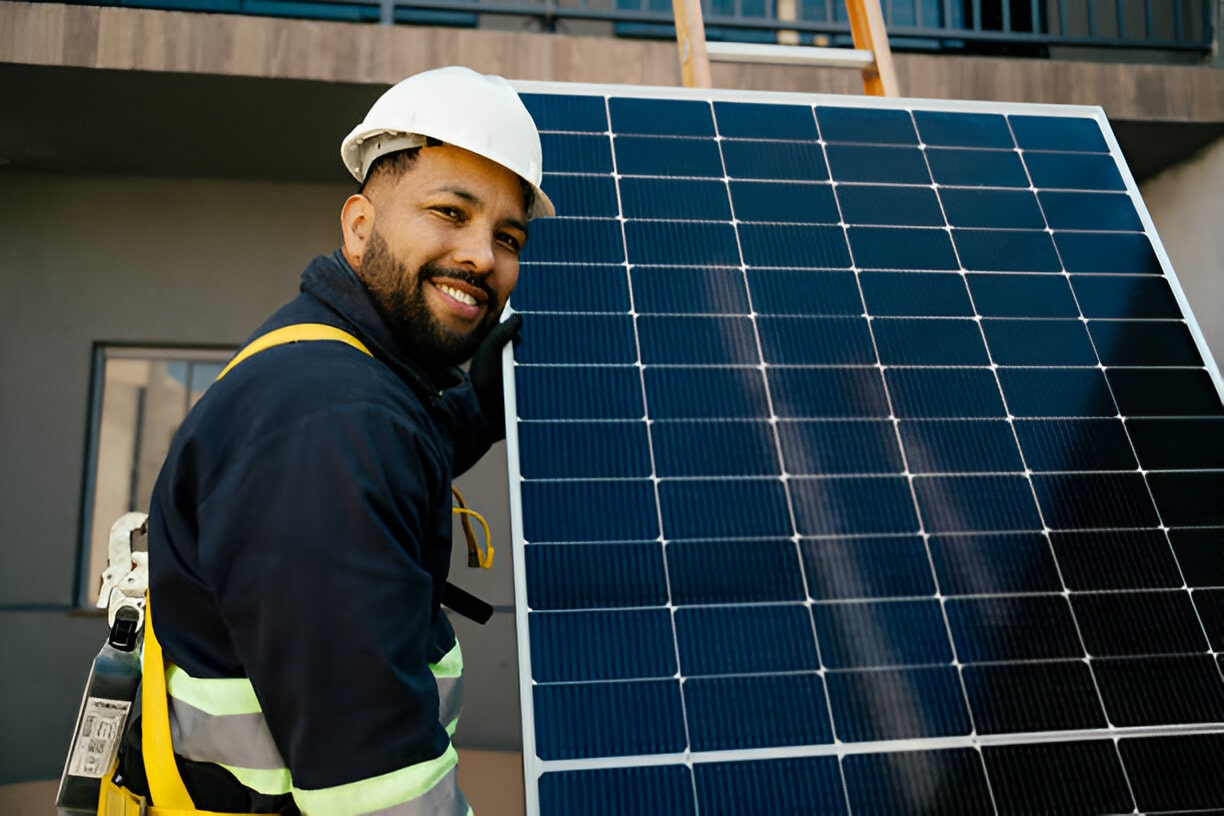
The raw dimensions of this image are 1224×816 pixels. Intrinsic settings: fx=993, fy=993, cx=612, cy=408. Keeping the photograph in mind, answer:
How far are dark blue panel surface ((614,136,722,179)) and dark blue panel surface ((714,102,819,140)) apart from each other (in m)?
0.11

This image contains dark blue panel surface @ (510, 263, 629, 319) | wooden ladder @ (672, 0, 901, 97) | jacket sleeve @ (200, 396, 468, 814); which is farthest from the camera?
wooden ladder @ (672, 0, 901, 97)

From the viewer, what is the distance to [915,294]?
3086 mm

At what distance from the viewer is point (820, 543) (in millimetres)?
2568

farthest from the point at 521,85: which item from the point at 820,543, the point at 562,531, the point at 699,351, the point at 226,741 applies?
the point at 226,741

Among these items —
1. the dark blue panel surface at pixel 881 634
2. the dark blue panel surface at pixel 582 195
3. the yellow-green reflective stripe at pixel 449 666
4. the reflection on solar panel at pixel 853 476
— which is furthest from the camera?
the dark blue panel surface at pixel 582 195

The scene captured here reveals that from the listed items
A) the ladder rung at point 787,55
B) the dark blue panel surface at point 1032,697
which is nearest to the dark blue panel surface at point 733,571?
the dark blue panel surface at point 1032,697

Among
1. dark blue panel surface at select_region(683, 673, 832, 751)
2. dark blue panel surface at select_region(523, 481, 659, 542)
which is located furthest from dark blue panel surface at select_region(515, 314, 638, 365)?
dark blue panel surface at select_region(683, 673, 832, 751)

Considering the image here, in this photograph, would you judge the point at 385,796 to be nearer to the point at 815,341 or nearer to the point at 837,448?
the point at 837,448

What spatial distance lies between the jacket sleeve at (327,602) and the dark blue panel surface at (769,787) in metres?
0.96

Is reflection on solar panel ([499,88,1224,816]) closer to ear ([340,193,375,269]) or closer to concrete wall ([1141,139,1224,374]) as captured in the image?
ear ([340,193,375,269])

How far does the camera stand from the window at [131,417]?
5.72 metres

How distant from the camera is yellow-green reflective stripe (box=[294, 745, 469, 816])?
141cm

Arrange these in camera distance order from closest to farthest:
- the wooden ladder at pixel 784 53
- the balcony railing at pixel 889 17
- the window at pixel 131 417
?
the wooden ladder at pixel 784 53
the window at pixel 131 417
the balcony railing at pixel 889 17

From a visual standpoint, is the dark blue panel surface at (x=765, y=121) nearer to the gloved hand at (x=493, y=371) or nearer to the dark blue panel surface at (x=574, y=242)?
the dark blue panel surface at (x=574, y=242)
